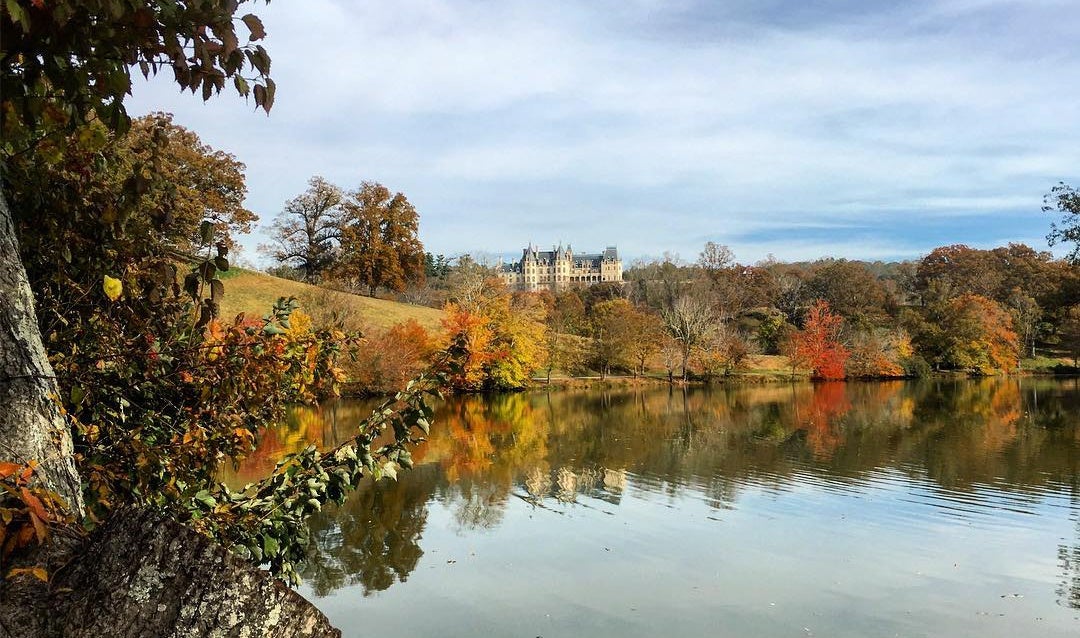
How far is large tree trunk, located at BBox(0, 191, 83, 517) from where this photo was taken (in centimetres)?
215

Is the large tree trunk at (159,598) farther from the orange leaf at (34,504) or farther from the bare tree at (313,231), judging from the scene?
the bare tree at (313,231)

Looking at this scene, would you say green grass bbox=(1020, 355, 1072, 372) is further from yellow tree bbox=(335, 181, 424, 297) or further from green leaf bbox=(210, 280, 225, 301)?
green leaf bbox=(210, 280, 225, 301)

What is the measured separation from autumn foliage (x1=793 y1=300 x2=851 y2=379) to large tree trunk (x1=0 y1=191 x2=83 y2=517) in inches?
2194

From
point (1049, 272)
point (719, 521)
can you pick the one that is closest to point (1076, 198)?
point (719, 521)

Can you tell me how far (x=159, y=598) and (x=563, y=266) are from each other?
155 m

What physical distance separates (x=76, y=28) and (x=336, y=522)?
12224 millimetres

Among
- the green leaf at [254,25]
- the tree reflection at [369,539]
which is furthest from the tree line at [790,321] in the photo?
the green leaf at [254,25]

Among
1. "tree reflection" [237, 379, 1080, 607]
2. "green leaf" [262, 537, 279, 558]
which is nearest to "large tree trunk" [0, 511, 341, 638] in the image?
"green leaf" [262, 537, 279, 558]

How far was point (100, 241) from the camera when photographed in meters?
3.50

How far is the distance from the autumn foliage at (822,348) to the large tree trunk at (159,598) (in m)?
55.9

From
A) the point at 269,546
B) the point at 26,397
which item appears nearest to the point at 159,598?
the point at 26,397

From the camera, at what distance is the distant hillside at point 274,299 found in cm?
4675

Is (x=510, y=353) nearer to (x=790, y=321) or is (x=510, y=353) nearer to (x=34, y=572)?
(x=790, y=321)

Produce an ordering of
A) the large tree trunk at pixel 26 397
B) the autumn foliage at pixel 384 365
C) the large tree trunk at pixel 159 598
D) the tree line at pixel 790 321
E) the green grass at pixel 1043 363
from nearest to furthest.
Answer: the large tree trunk at pixel 159 598, the large tree trunk at pixel 26 397, the autumn foliage at pixel 384 365, the tree line at pixel 790 321, the green grass at pixel 1043 363
